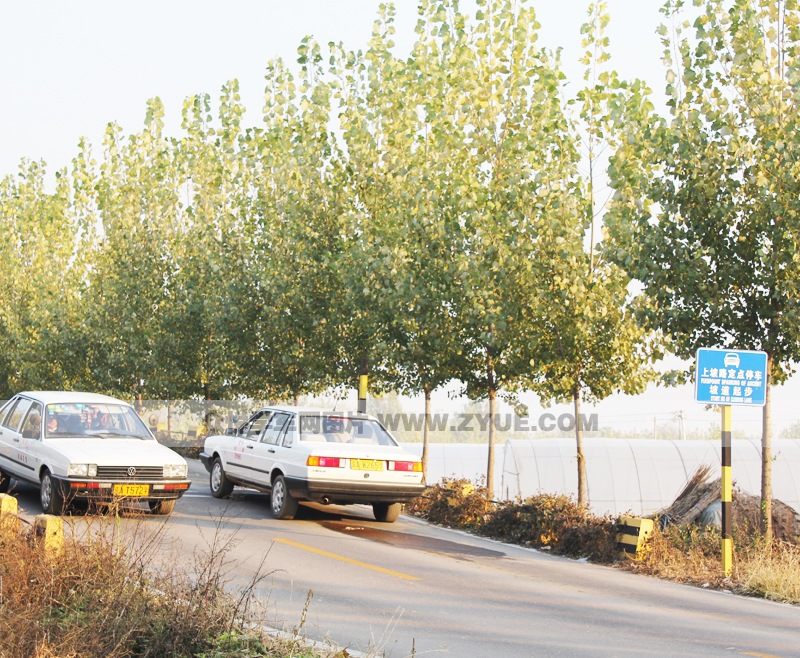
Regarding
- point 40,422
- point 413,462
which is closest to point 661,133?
point 413,462

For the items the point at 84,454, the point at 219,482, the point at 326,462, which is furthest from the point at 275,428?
the point at 84,454

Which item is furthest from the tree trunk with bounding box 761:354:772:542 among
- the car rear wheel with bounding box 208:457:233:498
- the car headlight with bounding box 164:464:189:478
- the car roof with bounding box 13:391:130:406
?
the car roof with bounding box 13:391:130:406

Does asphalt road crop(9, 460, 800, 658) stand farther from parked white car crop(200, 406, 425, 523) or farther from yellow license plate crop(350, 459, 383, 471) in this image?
yellow license plate crop(350, 459, 383, 471)

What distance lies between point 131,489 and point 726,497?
7.95m

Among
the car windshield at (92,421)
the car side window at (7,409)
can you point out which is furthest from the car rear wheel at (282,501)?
the car side window at (7,409)

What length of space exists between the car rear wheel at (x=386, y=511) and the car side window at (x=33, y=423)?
5305 millimetres

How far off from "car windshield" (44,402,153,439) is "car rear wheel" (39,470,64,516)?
0.87 m

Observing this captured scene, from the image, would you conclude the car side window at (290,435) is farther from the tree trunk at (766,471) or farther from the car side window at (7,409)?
the tree trunk at (766,471)

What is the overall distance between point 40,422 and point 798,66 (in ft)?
39.5

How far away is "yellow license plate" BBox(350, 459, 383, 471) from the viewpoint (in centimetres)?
1633

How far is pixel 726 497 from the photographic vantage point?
14211 millimetres

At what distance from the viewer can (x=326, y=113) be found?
2694cm

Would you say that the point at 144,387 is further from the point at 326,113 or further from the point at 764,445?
the point at 764,445

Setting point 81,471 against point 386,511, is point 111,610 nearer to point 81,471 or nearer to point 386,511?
point 81,471
